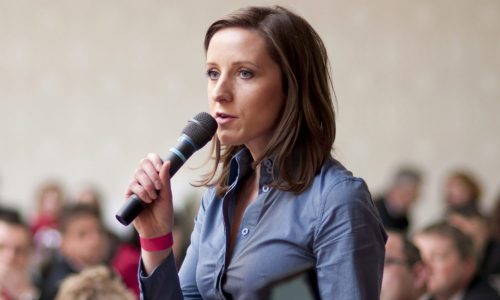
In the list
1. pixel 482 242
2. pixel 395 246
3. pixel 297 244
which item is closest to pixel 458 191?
pixel 482 242

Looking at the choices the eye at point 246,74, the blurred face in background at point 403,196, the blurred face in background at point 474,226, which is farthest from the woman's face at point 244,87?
the blurred face in background at point 403,196

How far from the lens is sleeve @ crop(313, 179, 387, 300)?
2.21 meters

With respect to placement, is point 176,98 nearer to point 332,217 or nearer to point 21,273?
point 21,273

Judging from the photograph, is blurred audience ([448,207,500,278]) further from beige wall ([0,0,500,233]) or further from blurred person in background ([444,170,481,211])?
beige wall ([0,0,500,233])

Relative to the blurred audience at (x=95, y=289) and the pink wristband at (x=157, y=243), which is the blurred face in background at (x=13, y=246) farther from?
the pink wristband at (x=157, y=243)

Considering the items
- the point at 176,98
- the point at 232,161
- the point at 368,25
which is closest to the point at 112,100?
the point at 176,98

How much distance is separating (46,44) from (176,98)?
1.46 metres

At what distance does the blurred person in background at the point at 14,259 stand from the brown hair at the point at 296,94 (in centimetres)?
331

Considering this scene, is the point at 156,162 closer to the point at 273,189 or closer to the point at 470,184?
the point at 273,189

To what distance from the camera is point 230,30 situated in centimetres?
238

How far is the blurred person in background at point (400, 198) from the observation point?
9337 millimetres

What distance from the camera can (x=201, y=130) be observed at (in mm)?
2363

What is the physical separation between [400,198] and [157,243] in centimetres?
745

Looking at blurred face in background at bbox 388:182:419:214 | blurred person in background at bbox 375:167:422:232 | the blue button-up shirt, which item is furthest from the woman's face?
blurred face in background at bbox 388:182:419:214
